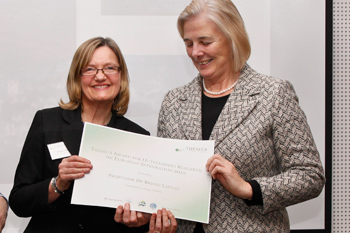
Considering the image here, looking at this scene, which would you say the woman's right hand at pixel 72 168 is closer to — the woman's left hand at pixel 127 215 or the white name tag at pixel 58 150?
the white name tag at pixel 58 150

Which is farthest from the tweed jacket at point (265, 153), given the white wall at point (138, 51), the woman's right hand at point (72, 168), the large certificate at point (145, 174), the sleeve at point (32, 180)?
the white wall at point (138, 51)

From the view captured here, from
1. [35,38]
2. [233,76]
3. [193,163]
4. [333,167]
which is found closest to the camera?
[193,163]

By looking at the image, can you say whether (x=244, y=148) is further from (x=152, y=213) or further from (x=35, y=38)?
(x=35, y=38)

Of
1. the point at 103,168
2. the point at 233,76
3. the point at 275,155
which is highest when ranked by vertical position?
the point at 233,76

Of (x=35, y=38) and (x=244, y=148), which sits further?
(x=35, y=38)

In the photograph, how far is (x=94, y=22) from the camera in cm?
268

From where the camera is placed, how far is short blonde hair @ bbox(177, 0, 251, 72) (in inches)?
68.6

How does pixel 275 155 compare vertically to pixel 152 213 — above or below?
above

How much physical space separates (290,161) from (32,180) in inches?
51.1

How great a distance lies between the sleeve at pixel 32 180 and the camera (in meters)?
1.67

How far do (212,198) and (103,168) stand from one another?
0.57m

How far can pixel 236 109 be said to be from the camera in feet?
5.61

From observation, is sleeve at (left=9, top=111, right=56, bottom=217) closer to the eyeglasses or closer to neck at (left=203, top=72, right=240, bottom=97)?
the eyeglasses

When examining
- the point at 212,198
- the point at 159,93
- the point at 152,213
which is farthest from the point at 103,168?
the point at 159,93
